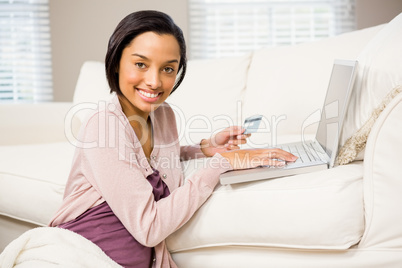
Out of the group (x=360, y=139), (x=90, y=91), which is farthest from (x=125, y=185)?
(x=90, y=91)

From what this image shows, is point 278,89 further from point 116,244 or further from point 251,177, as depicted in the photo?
point 116,244

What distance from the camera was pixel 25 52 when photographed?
150 inches

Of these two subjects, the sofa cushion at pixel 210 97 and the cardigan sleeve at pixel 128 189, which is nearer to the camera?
the cardigan sleeve at pixel 128 189

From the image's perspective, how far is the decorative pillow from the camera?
1251 mm

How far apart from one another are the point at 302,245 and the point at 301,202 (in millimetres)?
110

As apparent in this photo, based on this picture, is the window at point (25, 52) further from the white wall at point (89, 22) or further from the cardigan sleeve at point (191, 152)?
the cardigan sleeve at point (191, 152)

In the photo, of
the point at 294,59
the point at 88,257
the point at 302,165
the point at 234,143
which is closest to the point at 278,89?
the point at 294,59

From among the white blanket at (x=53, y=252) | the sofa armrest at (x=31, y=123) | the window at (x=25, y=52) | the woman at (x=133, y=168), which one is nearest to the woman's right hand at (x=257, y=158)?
the woman at (x=133, y=168)

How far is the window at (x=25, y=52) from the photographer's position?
12.4 feet

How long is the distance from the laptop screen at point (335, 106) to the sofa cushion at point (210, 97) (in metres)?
0.72

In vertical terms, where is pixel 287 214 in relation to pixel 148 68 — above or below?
below

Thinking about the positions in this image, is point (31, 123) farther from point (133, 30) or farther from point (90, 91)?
point (133, 30)

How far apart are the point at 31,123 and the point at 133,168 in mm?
1468

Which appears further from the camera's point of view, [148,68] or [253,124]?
[253,124]
